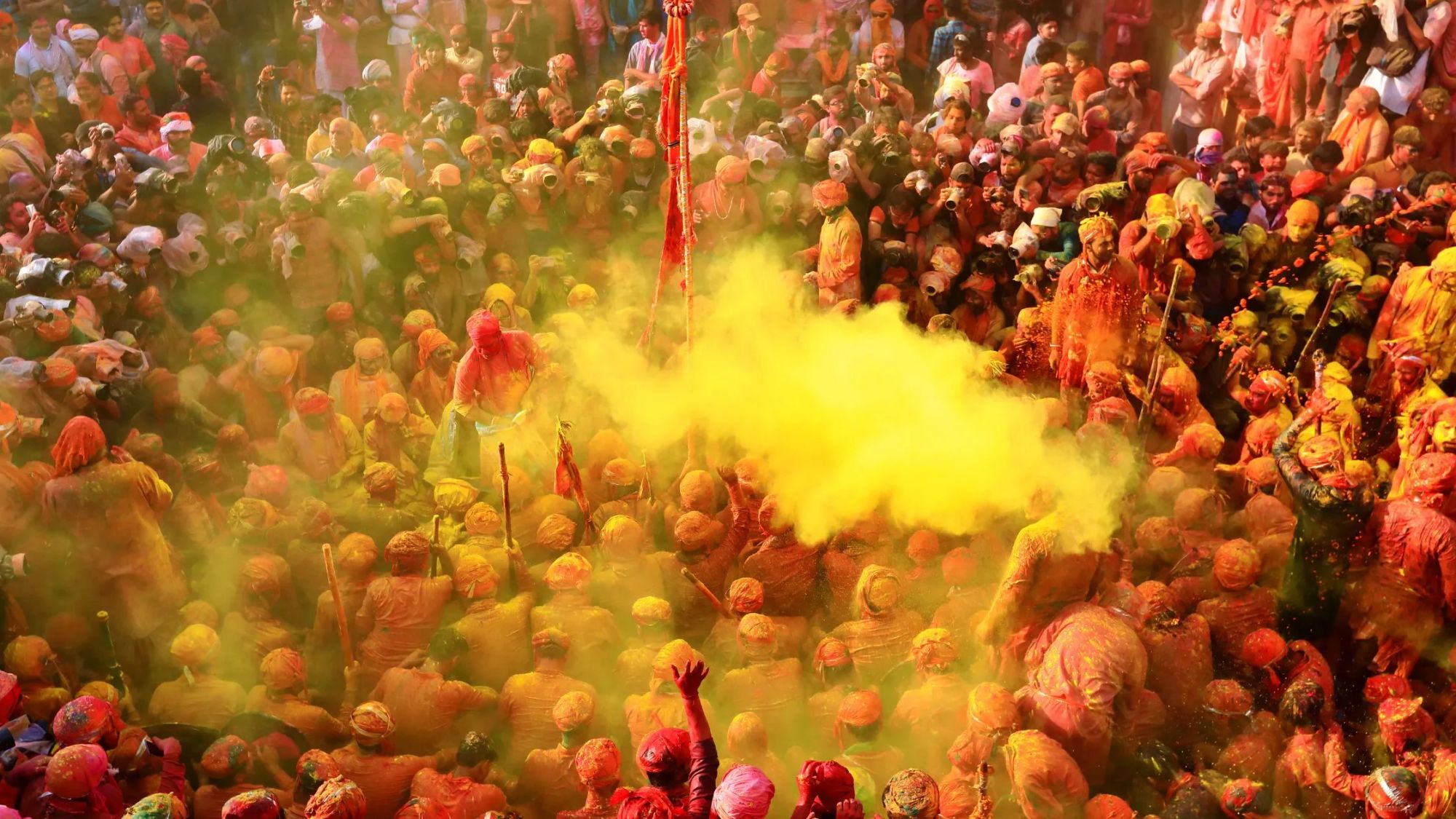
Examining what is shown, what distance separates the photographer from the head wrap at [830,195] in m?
9.77

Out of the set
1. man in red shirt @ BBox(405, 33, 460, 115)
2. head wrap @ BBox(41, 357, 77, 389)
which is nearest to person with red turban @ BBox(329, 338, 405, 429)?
head wrap @ BBox(41, 357, 77, 389)

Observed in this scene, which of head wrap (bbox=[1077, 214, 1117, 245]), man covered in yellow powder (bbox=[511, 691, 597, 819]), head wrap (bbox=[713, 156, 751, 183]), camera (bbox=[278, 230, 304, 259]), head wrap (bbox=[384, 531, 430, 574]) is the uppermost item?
head wrap (bbox=[713, 156, 751, 183])

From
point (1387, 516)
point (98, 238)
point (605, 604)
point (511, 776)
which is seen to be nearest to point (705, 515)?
point (605, 604)

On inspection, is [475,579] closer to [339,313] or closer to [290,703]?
[290,703]

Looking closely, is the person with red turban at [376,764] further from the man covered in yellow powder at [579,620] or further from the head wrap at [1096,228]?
the head wrap at [1096,228]

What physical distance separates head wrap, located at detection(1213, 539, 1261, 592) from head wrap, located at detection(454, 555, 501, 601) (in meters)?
3.93

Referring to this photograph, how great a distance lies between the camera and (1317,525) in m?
6.96

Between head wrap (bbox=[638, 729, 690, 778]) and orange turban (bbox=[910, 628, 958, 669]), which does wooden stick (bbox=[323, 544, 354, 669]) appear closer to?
head wrap (bbox=[638, 729, 690, 778])

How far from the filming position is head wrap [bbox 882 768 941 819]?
5.29m

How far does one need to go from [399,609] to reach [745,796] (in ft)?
9.88

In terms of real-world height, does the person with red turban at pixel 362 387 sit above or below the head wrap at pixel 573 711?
above

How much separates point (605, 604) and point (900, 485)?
188cm

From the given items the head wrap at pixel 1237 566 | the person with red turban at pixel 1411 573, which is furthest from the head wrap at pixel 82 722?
the person with red turban at pixel 1411 573

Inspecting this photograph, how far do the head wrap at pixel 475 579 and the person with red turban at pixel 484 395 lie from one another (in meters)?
1.50
